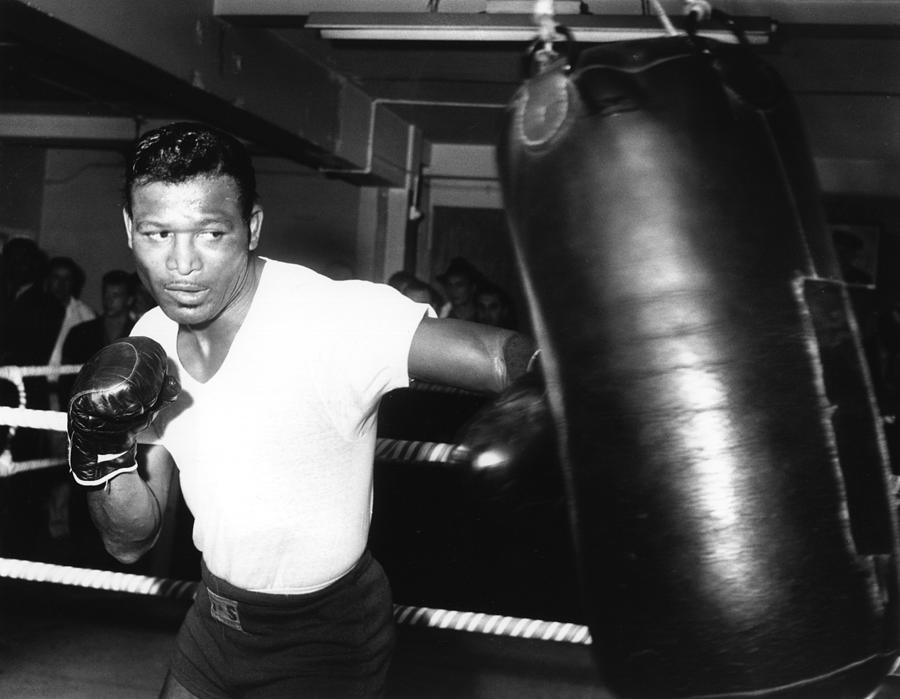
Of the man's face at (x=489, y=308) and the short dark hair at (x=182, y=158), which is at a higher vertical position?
the short dark hair at (x=182, y=158)

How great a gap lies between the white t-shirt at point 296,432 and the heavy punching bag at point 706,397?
0.31 meters

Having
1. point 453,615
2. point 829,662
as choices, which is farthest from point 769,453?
point 453,615

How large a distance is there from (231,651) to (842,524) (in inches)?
34.0

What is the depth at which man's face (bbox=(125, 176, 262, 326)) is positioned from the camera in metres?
1.27

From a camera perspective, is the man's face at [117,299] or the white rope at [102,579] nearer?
the white rope at [102,579]

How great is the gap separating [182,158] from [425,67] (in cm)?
469

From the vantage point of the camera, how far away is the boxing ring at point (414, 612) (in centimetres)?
191

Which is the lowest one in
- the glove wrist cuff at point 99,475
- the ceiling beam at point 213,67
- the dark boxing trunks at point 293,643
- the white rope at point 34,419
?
the dark boxing trunks at point 293,643

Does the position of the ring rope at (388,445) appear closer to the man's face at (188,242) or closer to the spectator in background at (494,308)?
the man's face at (188,242)

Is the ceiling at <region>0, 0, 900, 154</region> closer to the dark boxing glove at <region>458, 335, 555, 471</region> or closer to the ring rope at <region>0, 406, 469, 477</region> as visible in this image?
the ring rope at <region>0, 406, 469, 477</region>

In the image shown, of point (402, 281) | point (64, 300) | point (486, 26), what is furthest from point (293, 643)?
point (64, 300)

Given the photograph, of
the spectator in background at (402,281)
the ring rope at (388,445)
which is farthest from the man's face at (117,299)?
the ring rope at (388,445)

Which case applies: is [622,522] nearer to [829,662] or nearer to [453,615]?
[829,662]

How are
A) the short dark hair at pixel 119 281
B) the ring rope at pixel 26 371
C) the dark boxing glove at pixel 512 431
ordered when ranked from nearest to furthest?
the dark boxing glove at pixel 512 431
the ring rope at pixel 26 371
the short dark hair at pixel 119 281
